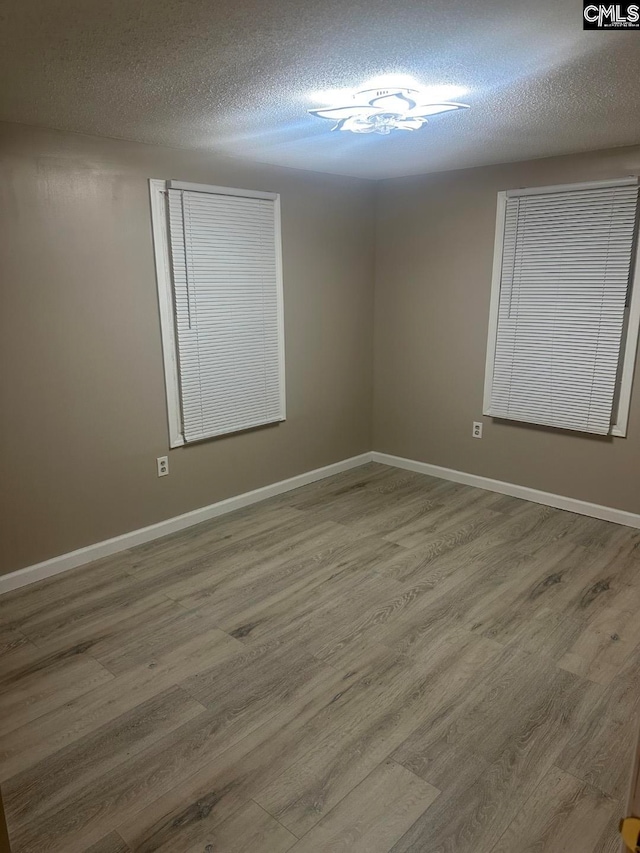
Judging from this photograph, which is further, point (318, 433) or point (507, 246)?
point (318, 433)

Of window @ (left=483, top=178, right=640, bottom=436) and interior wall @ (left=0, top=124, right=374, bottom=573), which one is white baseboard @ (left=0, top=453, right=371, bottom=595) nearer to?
interior wall @ (left=0, top=124, right=374, bottom=573)

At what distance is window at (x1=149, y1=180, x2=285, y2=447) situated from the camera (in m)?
3.41

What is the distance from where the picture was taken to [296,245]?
4109 mm

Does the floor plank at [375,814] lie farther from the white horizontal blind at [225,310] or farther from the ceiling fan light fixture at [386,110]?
the ceiling fan light fixture at [386,110]

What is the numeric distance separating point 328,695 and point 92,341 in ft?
7.08

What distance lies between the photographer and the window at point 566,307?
3516 millimetres

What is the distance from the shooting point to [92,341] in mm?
3143

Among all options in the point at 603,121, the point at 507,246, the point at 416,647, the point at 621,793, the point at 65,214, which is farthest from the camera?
the point at 507,246

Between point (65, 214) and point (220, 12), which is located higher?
point (220, 12)

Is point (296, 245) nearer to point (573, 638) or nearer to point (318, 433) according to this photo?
point (318, 433)

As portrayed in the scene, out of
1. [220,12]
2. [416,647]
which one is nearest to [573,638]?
[416,647]

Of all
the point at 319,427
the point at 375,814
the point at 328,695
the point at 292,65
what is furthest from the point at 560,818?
the point at 319,427

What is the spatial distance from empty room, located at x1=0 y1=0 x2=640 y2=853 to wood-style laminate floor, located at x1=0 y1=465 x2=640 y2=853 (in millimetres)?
13

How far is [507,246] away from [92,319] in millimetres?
2716
